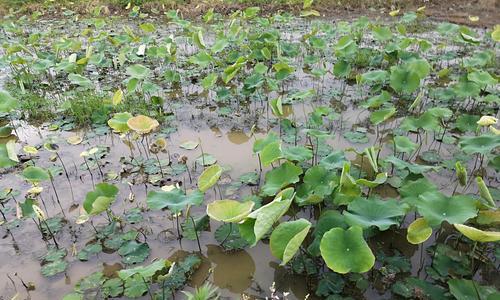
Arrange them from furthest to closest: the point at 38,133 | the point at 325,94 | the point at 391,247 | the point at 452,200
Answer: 1. the point at 325,94
2. the point at 38,133
3. the point at 391,247
4. the point at 452,200

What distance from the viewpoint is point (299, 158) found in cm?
321

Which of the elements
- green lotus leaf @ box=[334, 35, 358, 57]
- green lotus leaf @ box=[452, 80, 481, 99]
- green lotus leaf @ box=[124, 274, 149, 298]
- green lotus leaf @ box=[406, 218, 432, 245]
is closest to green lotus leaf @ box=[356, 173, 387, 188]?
green lotus leaf @ box=[406, 218, 432, 245]

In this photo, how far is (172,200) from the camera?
2.77 meters

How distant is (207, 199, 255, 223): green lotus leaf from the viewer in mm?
2418

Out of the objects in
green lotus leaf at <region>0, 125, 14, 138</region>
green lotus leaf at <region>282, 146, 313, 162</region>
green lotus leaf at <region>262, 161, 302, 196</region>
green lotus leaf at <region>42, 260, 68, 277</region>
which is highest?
green lotus leaf at <region>282, 146, 313, 162</region>

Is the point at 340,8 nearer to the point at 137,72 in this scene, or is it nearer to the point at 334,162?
the point at 137,72

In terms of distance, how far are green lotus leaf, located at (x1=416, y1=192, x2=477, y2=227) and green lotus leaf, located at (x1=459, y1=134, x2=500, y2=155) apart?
788 millimetres

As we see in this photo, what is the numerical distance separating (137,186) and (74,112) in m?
1.80

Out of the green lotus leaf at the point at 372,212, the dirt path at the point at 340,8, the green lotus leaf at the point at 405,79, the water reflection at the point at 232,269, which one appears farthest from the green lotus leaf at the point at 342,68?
the dirt path at the point at 340,8

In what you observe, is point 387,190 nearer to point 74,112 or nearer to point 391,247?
point 391,247

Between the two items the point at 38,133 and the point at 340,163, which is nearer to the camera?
the point at 340,163

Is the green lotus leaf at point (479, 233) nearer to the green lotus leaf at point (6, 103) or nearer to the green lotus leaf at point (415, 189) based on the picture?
the green lotus leaf at point (415, 189)

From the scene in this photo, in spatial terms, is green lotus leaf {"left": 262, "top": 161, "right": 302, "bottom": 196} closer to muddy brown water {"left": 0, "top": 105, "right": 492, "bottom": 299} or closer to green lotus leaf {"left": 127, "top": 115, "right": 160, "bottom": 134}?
muddy brown water {"left": 0, "top": 105, "right": 492, "bottom": 299}

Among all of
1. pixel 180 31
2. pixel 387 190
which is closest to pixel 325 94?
pixel 387 190
